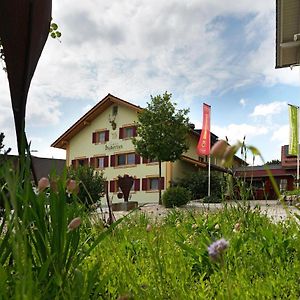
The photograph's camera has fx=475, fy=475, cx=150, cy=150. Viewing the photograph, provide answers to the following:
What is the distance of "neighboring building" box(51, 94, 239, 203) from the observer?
107 feet

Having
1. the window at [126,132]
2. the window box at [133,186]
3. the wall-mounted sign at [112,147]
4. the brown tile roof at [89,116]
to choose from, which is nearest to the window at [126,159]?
the wall-mounted sign at [112,147]

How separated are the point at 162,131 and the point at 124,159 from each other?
8473 millimetres

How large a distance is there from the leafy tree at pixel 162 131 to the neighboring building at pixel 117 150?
175 inches

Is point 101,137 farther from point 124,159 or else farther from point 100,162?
point 124,159

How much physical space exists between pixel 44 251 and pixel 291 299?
2.67 ft

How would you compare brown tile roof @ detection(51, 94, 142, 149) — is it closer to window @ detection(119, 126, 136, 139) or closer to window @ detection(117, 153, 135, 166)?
window @ detection(119, 126, 136, 139)

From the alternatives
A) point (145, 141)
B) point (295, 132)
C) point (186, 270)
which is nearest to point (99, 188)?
point (145, 141)

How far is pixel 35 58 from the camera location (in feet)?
4.82

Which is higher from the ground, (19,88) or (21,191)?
(19,88)

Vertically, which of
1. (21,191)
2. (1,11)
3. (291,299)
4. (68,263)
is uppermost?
(1,11)

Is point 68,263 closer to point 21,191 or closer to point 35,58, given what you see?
point 21,191

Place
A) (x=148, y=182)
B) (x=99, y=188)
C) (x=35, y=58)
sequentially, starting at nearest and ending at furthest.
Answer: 1. (x=35, y=58)
2. (x=99, y=188)
3. (x=148, y=182)

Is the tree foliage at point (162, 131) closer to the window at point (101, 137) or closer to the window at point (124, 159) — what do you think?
the window at point (124, 159)

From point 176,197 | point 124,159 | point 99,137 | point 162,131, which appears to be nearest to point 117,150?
point 124,159
